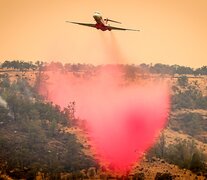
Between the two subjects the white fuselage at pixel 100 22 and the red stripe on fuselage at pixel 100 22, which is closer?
the white fuselage at pixel 100 22

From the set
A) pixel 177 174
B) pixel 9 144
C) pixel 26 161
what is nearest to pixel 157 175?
pixel 177 174

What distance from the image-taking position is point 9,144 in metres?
196

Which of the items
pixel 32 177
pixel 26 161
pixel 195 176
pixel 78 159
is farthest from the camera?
pixel 78 159

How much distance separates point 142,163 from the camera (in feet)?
630

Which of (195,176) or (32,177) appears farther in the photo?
(195,176)

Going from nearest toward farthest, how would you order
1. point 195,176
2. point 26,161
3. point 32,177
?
point 32,177, point 195,176, point 26,161

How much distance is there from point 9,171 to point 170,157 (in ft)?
228

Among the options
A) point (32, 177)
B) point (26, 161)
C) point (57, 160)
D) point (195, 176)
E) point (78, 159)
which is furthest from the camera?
point (78, 159)

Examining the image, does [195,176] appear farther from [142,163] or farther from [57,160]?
[57,160]

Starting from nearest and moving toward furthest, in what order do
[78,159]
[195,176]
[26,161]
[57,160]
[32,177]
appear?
[32,177] < [195,176] < [26,161] < [57,160] < [78,159]

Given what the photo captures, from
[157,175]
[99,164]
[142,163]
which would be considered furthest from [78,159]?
[157,175]

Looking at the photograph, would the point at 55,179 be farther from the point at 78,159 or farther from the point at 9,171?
the point at 78,159

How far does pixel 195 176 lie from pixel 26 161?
56521 mm

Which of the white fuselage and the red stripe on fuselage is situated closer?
the white fuselage
